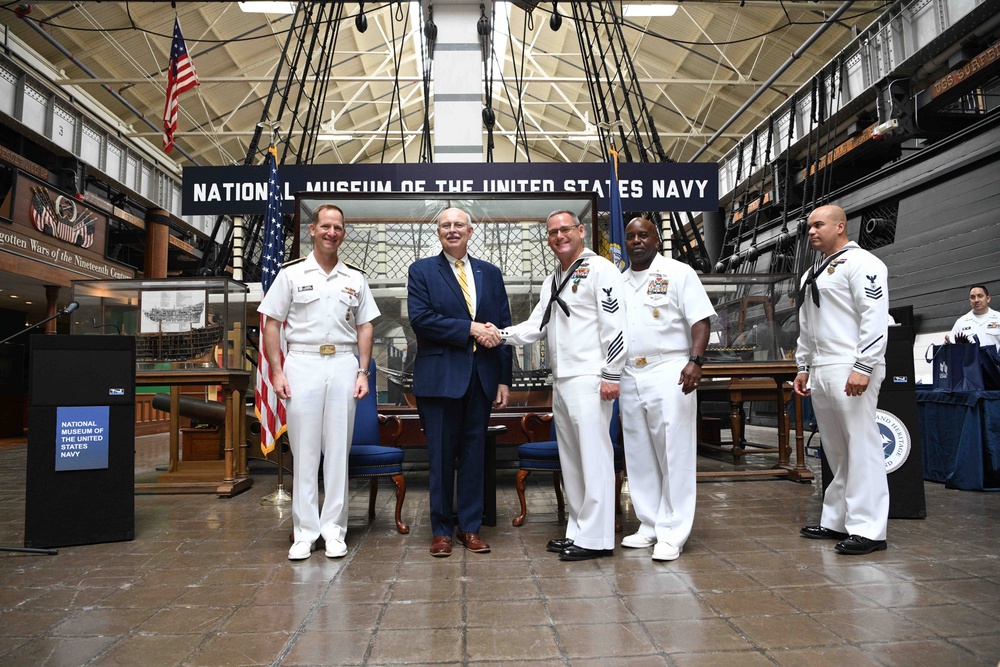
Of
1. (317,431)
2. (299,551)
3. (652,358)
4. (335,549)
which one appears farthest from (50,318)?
(652,358)

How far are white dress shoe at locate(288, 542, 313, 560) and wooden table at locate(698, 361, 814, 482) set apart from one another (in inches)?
116

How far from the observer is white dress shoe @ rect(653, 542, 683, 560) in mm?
2955

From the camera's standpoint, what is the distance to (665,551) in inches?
117

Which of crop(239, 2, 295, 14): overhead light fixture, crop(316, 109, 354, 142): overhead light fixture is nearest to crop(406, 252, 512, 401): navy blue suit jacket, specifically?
crop(239, 2, 295, 14): overhead light fixture

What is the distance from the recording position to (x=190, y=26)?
13055 mm

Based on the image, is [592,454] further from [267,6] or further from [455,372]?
[267,6]

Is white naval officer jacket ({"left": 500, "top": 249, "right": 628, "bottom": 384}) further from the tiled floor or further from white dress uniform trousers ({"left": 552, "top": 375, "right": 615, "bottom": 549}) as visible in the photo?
the tiled floor

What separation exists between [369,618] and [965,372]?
4.91 m

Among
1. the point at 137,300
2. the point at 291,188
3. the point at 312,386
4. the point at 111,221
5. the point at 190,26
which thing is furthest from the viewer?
the point at 111,221

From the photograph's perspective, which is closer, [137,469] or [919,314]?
[137,469]

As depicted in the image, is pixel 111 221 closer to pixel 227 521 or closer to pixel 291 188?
pixel 291 188

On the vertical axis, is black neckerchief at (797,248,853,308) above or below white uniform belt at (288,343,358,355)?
above

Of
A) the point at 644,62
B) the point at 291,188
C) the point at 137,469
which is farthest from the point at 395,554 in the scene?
the point at 644,62

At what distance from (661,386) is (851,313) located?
3.20ft
